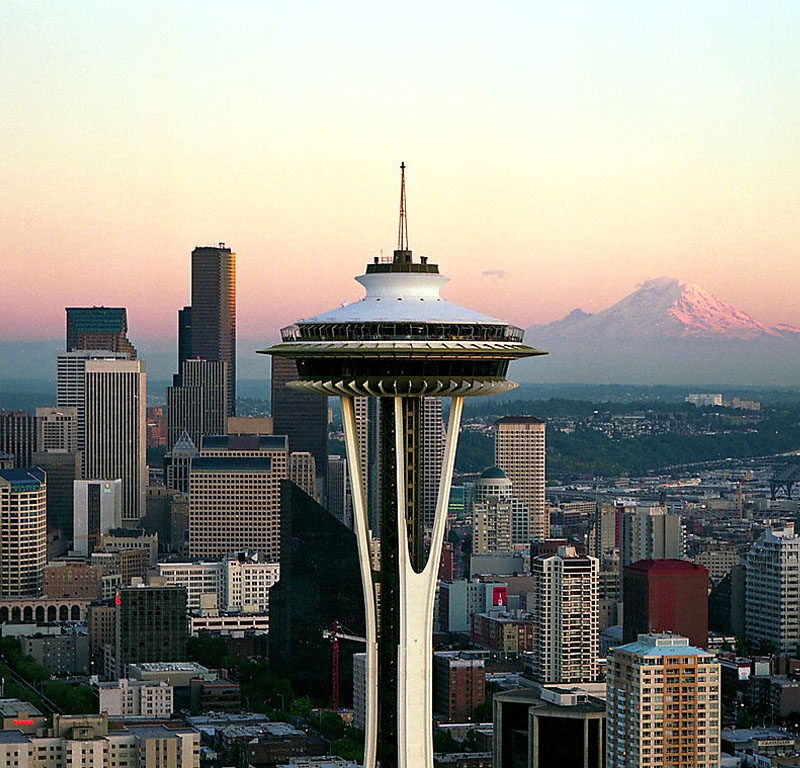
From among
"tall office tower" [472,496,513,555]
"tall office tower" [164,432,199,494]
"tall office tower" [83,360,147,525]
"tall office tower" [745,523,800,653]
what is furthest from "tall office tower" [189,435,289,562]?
"tall office tower" [745,523,800,653]

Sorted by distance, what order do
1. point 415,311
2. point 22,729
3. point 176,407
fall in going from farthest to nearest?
point 176,407, point 22,729, point 415,311

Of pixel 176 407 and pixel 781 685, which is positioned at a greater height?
pixel 176 407

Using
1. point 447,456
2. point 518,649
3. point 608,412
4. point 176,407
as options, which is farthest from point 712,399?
point 447,456

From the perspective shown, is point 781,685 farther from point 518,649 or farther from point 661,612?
point 518,649

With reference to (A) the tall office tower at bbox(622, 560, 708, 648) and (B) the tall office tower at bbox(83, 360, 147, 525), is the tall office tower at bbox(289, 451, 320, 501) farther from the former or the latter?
(A) the tall office tower at bbox(622, 560, 708, 648)

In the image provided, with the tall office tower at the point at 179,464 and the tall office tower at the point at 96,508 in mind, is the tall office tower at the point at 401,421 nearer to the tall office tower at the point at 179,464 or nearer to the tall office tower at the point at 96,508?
the tall office tower at the point at 96,508

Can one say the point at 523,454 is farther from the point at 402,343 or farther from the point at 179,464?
the point at 402,343

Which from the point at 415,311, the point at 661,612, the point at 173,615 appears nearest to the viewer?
the point at 415,311
